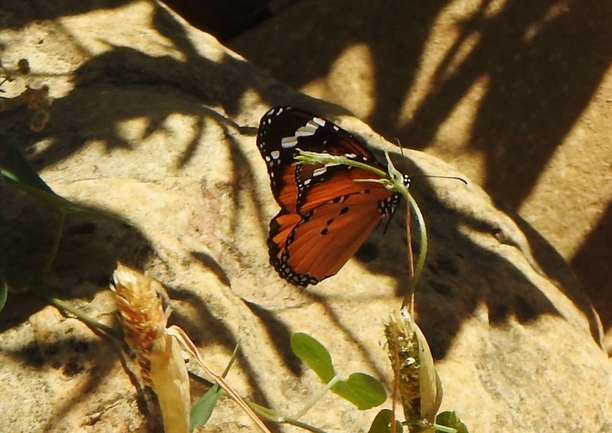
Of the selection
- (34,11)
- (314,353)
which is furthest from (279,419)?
(34,11)

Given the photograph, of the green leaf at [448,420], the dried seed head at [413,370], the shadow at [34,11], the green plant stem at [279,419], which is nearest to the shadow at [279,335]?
the green plant stem at [279,419]

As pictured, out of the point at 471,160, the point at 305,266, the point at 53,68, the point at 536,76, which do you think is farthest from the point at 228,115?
the point at 536,76

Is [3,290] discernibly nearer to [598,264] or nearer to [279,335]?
[279,335]

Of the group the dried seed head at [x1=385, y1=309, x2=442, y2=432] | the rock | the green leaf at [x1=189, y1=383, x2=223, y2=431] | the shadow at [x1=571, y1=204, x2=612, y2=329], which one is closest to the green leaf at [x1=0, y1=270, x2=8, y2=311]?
the rock

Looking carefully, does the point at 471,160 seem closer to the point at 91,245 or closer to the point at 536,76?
the point at 536,76

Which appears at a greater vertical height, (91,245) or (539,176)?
(91,245)

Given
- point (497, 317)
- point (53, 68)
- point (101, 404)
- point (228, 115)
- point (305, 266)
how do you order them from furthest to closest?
point (228, 115) → point (53, 68) → point (497, 317) → point (305, 266) → point (101, 404)

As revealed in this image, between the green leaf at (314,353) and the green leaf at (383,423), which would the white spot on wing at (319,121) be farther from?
the green leaf at (383,423)

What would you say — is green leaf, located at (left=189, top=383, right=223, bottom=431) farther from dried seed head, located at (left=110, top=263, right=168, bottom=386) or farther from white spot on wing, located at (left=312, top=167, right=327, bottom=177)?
white spot on wing, located at (left=312, top=167, right=327, bottom=177)
